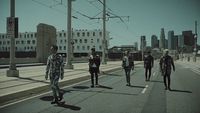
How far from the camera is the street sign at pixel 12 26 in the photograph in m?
17.3

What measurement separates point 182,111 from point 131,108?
1.48 m

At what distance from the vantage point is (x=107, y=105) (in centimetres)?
970

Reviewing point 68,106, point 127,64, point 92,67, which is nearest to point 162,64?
point 127,64

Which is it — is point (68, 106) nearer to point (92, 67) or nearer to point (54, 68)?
point (54, 68)

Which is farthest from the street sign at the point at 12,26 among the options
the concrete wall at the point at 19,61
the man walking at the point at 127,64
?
the concrete wall at the point at 19,61

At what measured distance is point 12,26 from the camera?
682 inches

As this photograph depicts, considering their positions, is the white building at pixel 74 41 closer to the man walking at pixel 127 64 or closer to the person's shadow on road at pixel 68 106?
the man walking at pixel 127 64

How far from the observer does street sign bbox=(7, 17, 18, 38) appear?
1727 cm

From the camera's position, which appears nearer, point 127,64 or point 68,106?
point 68,106

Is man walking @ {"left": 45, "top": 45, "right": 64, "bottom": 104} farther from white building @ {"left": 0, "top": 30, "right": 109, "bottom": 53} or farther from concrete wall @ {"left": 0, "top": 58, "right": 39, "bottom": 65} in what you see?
white building @ {"left": 0, "top": 30, "right": 109, "bottom": 53}

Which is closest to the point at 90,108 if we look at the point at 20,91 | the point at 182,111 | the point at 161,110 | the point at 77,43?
the point at 161,110

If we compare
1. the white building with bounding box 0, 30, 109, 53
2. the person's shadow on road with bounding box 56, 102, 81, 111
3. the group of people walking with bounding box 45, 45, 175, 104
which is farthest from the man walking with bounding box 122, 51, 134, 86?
the white building with bounding box 0, 30, 109, 53

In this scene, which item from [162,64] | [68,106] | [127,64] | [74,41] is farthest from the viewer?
[74,41]

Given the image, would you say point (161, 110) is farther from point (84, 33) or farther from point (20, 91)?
point (84, 33)
